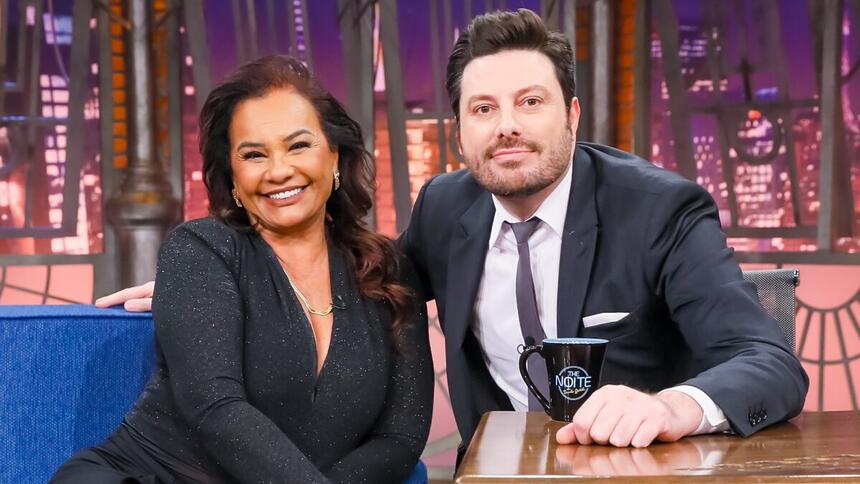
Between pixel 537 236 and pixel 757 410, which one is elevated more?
pixel 537 236

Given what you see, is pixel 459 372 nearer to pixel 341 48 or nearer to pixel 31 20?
pixel 341 48

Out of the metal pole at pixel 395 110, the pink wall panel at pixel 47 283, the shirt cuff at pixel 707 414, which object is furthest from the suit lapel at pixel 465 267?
the pink wall panel at pixel 47 283

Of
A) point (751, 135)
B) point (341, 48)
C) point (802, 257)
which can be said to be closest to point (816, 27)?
point (751, 135)

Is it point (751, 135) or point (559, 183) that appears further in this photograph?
point (751, 135)

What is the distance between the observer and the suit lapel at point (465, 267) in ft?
6.55

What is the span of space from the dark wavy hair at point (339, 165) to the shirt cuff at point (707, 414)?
0.68m

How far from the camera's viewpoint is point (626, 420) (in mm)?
1255

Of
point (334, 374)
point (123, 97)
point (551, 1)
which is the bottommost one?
point (334, 374)

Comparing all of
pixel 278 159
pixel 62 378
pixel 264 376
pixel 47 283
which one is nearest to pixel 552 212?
pixel 278 159

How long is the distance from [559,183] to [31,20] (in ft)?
9.95

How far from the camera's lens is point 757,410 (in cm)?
138

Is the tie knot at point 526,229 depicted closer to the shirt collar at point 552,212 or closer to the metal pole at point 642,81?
the shirt collar at point 552,212

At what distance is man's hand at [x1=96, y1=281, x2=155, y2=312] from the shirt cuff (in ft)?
3.49

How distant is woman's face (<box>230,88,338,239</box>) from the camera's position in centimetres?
184
